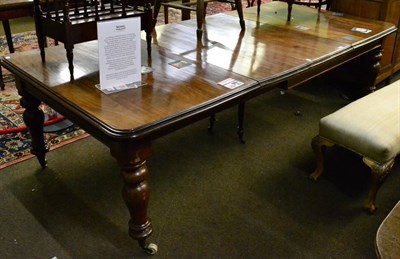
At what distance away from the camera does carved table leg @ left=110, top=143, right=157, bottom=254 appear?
4.35 ft

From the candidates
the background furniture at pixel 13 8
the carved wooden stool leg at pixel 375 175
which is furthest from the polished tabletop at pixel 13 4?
the carved wooden stool leg at pixel 375 175

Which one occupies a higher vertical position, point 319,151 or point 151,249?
point 319,151

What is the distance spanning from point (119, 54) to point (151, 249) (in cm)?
79

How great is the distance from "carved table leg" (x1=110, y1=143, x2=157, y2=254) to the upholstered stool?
0.99 metres

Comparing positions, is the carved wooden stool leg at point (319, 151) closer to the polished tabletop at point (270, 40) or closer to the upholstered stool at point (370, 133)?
the upholstered stool at point (370, 133)

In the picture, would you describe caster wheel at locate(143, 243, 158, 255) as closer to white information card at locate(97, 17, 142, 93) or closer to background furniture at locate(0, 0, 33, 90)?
white information card at locate(97, 17, 142, 93)

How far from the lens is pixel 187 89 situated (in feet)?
5.08

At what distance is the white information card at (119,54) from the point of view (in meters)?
1.44

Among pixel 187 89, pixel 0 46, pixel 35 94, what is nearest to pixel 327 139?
pixel 187 89

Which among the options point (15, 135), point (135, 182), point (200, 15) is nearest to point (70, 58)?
point (135, 182)

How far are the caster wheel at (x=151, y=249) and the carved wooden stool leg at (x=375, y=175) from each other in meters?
1.04

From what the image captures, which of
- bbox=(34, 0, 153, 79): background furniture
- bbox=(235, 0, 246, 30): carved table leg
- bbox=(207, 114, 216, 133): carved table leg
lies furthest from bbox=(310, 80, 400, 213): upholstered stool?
bbox=(34, 0, 153, 79): background furniture

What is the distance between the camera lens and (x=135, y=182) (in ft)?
4.51

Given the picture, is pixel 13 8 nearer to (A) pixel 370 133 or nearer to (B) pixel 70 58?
(B) pixel 70 58
